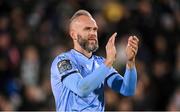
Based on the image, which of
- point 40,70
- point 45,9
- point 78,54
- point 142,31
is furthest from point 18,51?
point 78,54

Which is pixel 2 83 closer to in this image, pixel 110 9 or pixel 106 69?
pixel 110 9

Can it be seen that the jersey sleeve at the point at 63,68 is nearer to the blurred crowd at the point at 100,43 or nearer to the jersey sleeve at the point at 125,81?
the jersey sleeve at the point at 125,81

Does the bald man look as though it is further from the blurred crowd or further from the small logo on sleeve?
the blurred crowd

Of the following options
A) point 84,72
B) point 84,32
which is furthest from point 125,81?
point 84,32

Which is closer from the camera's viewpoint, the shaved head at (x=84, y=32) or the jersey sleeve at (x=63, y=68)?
the jersey sleeve at (x=63, y=68)

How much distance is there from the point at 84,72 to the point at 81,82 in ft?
1.23

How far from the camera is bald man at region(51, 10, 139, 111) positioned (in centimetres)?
551

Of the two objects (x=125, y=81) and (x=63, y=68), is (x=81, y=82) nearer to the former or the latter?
(x=63, y=68)

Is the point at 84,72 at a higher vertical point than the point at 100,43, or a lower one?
higher

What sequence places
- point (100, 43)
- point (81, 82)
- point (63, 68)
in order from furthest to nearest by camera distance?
point (100, 43), point (63, 68), point (81, 82)

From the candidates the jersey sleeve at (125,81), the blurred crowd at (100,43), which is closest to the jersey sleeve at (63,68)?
the jersey sleeve at (125,81)

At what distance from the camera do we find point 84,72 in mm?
5852

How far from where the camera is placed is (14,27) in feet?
41.8

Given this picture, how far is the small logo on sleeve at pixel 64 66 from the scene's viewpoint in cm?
568
